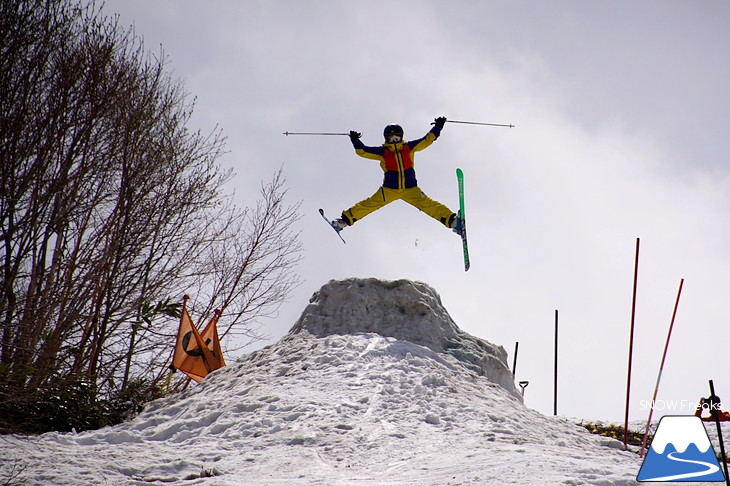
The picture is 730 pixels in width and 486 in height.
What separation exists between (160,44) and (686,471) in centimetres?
984

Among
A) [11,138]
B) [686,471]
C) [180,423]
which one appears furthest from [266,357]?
[686,471]

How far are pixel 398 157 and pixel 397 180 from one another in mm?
305

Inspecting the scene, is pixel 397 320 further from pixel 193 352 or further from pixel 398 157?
pixel 193 352

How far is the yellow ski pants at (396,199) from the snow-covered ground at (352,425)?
0.94 m

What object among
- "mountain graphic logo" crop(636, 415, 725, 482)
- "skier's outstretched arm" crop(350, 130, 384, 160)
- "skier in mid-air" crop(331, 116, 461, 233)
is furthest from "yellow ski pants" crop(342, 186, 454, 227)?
"mountain graphic logo" crop(636, 415, 725, 482)

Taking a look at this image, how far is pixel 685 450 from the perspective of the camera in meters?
5.44

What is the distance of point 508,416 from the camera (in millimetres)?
7488

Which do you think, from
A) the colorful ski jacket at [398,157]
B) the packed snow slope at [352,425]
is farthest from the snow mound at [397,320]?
the colorful ski jacket at [398,157]

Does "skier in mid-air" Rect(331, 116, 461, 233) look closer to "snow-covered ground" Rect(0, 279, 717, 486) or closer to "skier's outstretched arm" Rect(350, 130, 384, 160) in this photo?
"skier's outstretched arm" Rect(350, 130, 384, 160)

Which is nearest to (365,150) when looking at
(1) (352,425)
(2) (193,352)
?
(2) (193,352)

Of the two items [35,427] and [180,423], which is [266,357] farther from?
[35,427]

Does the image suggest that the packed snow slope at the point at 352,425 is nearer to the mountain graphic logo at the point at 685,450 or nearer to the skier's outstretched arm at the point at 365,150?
the mountain graphic logo at the point at 685,450

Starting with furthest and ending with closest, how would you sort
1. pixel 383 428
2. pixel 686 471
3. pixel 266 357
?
pixel 266 357, pixel 383 428, pixel 686 471

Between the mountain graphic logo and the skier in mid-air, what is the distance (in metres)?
4.52
